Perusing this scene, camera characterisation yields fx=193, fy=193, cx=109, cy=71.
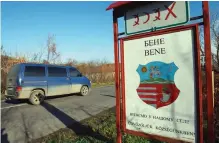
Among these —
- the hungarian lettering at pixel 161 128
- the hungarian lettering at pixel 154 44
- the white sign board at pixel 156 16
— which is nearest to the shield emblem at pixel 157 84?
the hungarian lettering at pixel 154 44

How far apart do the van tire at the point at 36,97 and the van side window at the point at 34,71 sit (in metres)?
0.85

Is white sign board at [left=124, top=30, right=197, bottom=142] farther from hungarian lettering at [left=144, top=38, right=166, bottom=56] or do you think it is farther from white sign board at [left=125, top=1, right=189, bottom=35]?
white sign board at [left=125, top=1, right=189, bottom=35]

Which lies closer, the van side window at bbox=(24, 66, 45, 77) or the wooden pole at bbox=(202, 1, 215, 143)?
the wooden pole at bbox=(202, 1, 215, 143)

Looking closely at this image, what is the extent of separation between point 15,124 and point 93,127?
2613 millimetres

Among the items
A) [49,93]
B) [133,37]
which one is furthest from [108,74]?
[133,37]

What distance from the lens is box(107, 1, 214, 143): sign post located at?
2.69m

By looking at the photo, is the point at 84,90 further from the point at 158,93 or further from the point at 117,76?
the point at 158,93

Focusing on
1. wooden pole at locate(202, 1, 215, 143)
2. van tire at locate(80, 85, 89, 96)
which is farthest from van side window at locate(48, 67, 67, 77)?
wooden pole at locate(202, 1, 215, 143)

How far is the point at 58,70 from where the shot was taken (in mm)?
11133

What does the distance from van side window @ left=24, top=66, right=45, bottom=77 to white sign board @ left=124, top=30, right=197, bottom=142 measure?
7372 millimetres

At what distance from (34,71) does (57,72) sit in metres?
1.53

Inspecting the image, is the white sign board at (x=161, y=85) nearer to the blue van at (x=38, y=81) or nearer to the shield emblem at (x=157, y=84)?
the shield emblem at (x=157, y=84)

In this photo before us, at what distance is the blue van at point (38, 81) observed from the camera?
915 centimetres

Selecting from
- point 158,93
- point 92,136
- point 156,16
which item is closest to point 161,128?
point 158,93
